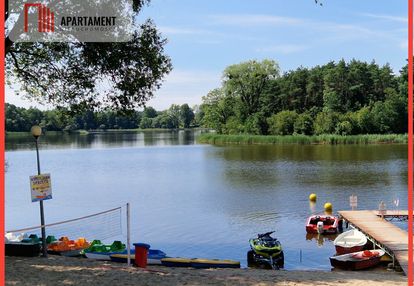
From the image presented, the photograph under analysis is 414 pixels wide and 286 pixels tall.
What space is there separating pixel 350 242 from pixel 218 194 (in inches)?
663

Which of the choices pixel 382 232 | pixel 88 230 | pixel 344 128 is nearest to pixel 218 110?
pixel 344 128

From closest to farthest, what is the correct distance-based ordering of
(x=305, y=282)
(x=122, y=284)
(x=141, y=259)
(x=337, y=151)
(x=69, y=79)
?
(x=122, y=284)
(x=305, y=282)
(x=141, y=259)
(x=69, y=79)
(x=337, y=151)

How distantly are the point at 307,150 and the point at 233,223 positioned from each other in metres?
47.9

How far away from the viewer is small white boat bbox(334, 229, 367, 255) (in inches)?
835

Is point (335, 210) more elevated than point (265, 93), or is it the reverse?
point (265, 93)

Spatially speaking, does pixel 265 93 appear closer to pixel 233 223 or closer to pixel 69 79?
pixel 233 223

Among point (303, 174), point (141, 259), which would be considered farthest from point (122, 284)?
point (303, 174)

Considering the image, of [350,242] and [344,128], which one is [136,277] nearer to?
[350,242]

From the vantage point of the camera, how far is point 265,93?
10525cm

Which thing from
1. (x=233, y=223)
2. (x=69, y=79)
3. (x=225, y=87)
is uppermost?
(x=225, y=87)

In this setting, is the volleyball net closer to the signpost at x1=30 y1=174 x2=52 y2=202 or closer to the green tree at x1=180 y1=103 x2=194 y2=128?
the signpost at x1=30 y1=174 x2=52 y2=202

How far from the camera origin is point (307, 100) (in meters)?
107

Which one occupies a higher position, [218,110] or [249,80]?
[249,80]

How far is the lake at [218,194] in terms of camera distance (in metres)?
24.3
